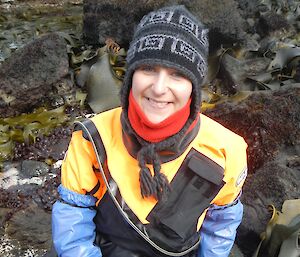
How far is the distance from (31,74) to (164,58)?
8.25 feet

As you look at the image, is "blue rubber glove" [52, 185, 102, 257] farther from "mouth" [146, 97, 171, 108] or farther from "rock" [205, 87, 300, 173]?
"rock" [205, 87, 300, 173]

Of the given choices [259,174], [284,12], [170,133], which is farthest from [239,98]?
[284,12]

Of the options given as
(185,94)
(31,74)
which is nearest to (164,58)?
(185,94)

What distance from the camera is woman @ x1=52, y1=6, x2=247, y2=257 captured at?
1.70 metres

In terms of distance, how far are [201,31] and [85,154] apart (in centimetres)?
69

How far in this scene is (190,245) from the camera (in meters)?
2.02

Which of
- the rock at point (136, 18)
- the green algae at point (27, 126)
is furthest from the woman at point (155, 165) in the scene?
the rock at point (136, 18)

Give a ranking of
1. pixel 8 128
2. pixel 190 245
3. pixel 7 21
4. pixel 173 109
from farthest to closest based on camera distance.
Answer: pixel 7 21, pixel 8 128, pixel 190 245, pixel 173 109

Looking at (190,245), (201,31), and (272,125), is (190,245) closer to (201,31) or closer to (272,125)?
(201,31)

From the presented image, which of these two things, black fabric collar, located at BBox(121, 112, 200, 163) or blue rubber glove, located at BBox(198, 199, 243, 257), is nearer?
black fabric collar, located at BBox(121, 112, 200, 163)

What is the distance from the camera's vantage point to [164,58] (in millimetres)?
1652

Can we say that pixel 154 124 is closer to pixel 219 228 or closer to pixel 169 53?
pixel 169 53

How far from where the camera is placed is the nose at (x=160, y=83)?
1.66 metres

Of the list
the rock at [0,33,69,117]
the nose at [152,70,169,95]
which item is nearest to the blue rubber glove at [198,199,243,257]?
the nose at [152,70,169,95]
